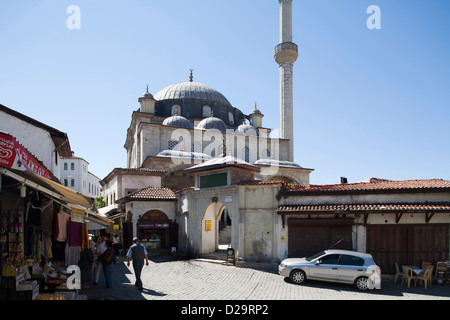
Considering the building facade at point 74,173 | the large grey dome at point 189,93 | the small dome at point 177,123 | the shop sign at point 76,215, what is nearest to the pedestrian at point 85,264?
the shop sign at point 76,215

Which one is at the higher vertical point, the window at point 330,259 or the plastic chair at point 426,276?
the window at point 330,259

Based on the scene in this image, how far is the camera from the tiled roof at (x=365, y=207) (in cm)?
1161

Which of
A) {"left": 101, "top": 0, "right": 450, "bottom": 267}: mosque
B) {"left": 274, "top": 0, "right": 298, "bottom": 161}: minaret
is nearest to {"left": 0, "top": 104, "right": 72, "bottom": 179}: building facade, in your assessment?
{"left": 101, "top": 0, "right": 450, "bottom": 267}: mosque

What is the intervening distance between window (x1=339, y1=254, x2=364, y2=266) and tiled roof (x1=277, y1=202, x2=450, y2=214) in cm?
218

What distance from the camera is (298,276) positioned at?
11.0m

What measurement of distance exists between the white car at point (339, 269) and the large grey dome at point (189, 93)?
31.3 meters

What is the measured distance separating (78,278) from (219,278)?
4.80 m

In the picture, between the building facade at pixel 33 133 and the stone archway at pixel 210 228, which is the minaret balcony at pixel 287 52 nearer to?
the stone archway at pixel 210 228

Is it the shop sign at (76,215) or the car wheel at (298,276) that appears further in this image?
the car wheel at (298,276)

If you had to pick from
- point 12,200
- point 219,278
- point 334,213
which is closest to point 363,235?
point 334,213

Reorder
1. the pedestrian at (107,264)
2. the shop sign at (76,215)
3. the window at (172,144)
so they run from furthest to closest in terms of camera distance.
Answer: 1. the window at (172,144)
2. the pedestrian at (107,264)
3. the shop sign at (76,215)

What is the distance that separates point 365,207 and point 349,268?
2.76 meters

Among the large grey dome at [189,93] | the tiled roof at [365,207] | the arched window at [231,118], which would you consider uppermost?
the large grey dome at [189,93]
